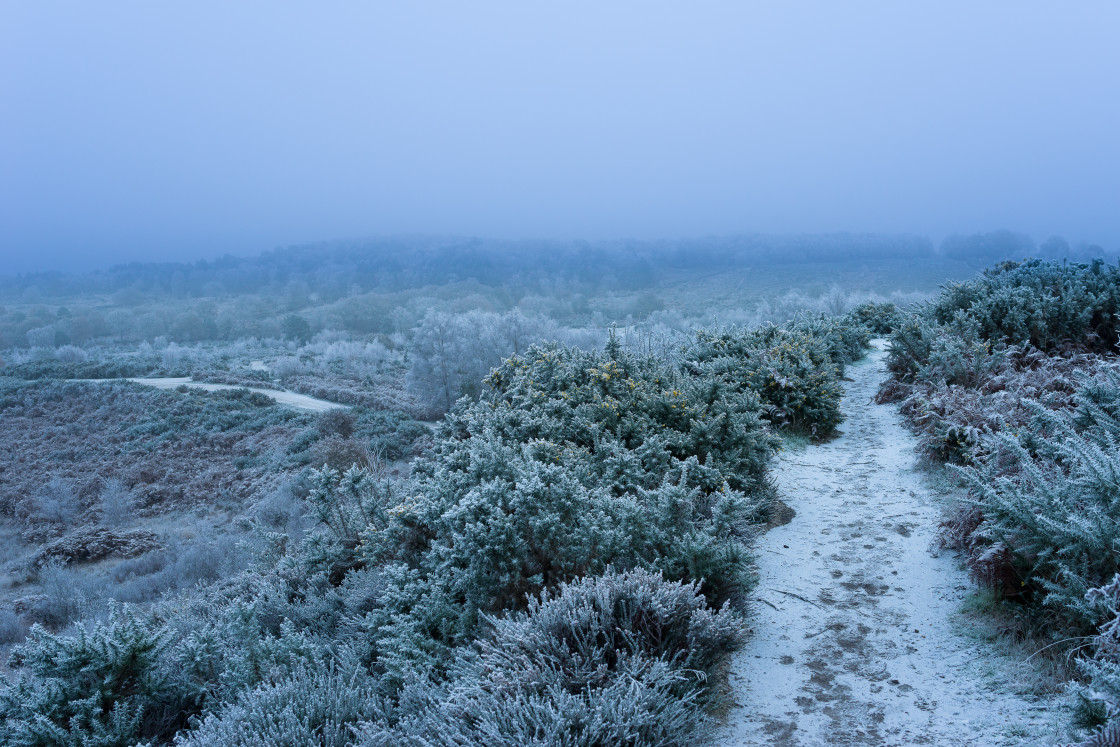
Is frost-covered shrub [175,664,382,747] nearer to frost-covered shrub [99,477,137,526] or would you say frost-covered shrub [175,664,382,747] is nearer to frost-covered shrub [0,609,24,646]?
frost-covered shrub [0,609,24,646]

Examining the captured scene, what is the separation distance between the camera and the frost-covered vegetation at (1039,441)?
9.86 feet

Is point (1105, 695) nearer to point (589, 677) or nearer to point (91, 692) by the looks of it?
point (589, 677)

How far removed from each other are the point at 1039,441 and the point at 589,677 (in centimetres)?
389

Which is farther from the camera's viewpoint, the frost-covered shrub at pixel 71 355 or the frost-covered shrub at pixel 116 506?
the frost-covered shrub at pixel 71 355

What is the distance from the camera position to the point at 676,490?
425cm

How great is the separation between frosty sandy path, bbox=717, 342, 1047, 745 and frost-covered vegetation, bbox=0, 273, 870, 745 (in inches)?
10.9

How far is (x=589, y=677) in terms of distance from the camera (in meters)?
2.74

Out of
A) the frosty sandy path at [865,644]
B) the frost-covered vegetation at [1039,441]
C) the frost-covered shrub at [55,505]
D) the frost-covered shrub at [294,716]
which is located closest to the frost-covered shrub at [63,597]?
the frost-covered shrub at [55,505]

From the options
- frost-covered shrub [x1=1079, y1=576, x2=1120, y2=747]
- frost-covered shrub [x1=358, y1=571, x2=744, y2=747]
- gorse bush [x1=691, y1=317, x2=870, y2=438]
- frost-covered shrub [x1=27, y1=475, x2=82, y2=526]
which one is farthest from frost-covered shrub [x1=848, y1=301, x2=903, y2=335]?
frost-covered shrub [x1=27, y1=475, x2=82, y2=526]

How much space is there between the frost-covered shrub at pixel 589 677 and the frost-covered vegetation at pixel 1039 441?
4.91 feet

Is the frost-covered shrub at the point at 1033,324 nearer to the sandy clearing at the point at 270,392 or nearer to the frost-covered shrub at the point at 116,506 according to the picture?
the frost-covered shrub at the point at 116,506

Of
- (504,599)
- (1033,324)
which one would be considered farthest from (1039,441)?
(1033,324)

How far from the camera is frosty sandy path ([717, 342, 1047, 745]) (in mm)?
2789

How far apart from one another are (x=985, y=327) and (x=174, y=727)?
36.2ft
